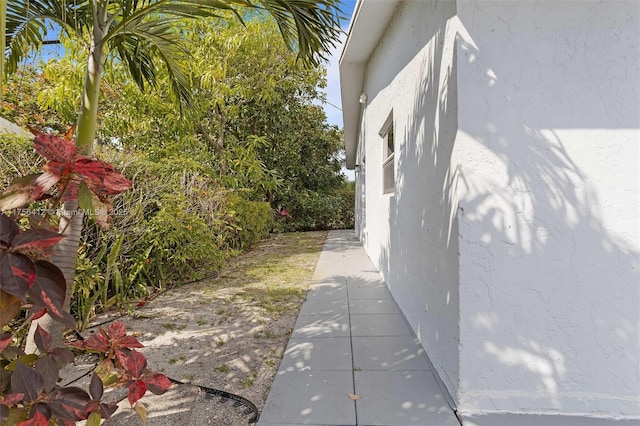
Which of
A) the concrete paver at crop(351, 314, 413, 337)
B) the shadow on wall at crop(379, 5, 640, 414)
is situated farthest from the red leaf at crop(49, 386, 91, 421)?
the concrete paver at crop(351, 314, 413, 337)

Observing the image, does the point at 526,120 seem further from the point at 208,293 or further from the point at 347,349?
the point at 208,293

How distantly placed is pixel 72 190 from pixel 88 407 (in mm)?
941

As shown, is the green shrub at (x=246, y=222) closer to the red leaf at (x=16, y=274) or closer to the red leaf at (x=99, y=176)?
the red leaf at (x=99, y=176)

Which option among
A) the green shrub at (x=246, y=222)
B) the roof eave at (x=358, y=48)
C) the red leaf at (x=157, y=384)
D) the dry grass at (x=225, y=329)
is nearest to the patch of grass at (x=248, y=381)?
the dry grass at (x=225, y=329)

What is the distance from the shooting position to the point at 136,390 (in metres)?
1.72

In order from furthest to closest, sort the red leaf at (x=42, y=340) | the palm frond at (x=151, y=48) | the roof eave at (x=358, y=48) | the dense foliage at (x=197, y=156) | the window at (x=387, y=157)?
the window at (x=387, y=157), the roof eave at (x=358, y=48), the dense foliage at (x=197, y=156), the palm frond at (x=151, y=48), the red leaf at (x=42, y=340)

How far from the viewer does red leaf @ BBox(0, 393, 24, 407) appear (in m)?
1.23

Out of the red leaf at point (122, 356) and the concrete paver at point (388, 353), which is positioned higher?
the red leaf at point (122, 356)

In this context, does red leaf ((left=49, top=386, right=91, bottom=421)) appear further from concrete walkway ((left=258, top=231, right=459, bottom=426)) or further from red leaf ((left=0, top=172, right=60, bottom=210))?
concrete walkway ((left=258, top=231, right=459, bottom=426))

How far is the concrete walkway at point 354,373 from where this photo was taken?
2.51m

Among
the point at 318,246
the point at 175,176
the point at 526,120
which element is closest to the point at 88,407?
the point at 526,120

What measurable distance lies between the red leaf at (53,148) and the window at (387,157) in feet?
18.2

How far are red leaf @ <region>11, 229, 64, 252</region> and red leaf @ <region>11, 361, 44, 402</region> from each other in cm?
54

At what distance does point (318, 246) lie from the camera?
12133 millimetres
